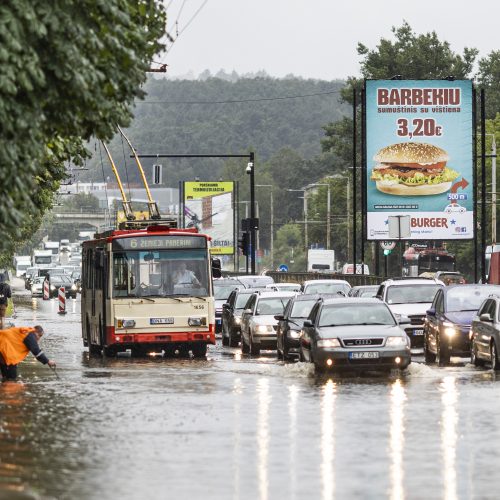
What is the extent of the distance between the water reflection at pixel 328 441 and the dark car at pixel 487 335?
15.2 feet

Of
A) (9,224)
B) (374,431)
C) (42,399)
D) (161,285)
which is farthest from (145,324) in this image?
(9,224)

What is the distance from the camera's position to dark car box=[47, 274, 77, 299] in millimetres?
104500

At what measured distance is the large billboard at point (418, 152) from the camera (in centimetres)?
5828

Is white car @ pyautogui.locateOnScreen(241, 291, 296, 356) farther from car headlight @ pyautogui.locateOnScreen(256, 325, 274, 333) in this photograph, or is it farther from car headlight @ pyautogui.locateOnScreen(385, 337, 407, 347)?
car headlight @ pyautogui.locateOnScreen(385, 337, 407, 347)

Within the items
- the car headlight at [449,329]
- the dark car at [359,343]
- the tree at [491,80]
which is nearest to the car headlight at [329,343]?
the dark car at [359,343]

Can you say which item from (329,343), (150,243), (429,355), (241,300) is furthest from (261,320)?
(329,343)

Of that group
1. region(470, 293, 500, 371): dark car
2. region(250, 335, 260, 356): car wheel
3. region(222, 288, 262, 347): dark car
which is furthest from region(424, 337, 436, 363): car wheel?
region(222, 288, 262, 347): dark car

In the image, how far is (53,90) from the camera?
47.4 feet

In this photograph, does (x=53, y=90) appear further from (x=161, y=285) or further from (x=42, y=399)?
(x=161, y=285)

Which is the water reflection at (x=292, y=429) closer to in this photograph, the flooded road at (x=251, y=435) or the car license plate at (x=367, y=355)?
the flooded road at (x=251, y=435)

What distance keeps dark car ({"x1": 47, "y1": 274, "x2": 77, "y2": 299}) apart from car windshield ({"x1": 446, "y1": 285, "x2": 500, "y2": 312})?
2730 inches

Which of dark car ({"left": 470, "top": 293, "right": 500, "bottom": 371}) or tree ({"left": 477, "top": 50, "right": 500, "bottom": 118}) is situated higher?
tree ({"left": 477, "top": 50, "right": 500, "bottom": 118})

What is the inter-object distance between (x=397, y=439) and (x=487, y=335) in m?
12.5

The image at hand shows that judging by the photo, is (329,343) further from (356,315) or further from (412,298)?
(412,298)
